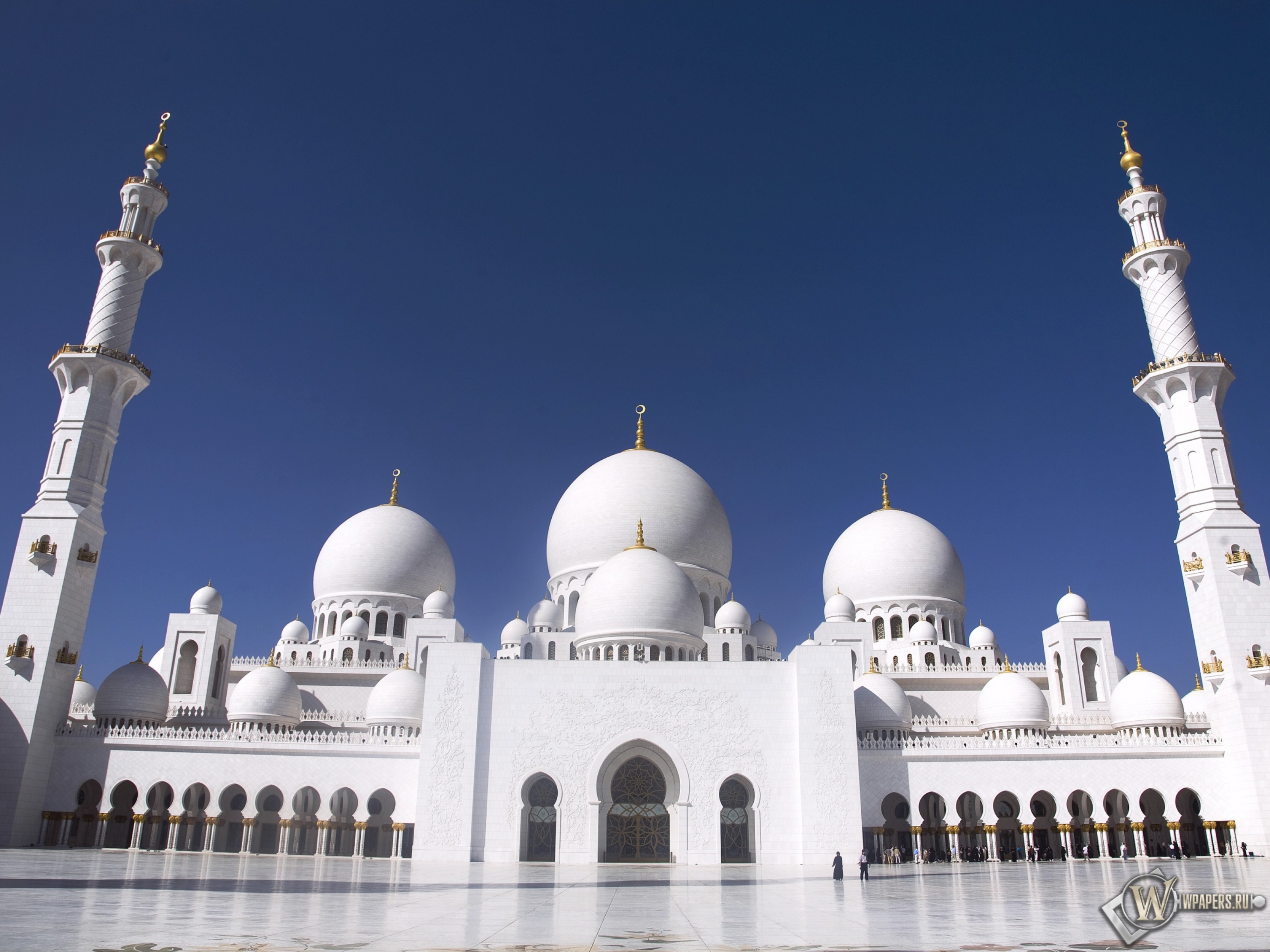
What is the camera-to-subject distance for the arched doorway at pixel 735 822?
19.7 m

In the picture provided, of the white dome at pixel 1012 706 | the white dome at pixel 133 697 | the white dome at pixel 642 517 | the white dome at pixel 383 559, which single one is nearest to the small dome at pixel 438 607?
the white dome at pixel 383 559

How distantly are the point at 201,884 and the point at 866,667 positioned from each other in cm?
2090

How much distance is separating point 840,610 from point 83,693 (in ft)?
77.3

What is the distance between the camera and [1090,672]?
90.6 feet

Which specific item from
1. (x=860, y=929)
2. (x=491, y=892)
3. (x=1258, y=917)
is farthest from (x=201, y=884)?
(x=1258, y=917)

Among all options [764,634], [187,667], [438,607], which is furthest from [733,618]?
[187,667]

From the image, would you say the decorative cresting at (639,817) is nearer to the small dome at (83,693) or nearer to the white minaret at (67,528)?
the white minaret at (67,528)

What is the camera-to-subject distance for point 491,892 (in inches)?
418

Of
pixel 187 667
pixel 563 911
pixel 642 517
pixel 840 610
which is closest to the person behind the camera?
pixel 563 911

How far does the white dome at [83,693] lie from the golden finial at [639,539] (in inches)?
665

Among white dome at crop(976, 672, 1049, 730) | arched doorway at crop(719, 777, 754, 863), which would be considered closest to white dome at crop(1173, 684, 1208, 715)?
white dome at crop(976, 672, 1049, 730)

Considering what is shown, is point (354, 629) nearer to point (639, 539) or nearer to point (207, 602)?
point (207, 602)

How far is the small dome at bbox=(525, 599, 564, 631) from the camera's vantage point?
28.8m

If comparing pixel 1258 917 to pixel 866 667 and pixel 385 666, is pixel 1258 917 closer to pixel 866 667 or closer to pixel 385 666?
pixel 866 667
